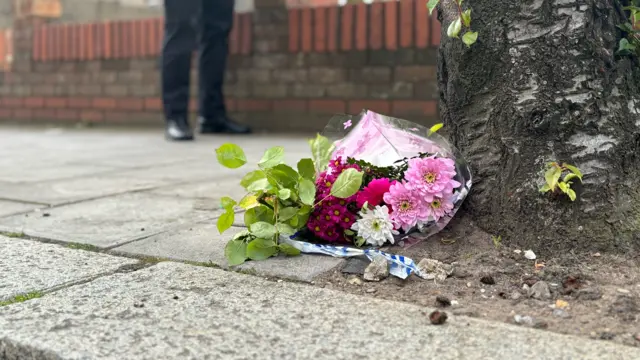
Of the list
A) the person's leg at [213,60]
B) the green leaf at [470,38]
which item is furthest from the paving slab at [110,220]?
the person's leg at [213,60]

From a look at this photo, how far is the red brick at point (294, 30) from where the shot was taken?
5105 mm

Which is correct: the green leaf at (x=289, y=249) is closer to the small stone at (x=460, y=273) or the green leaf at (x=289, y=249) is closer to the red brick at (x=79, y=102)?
the small stone at (x=460, y=273)

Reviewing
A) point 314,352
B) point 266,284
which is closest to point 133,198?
point 266,284

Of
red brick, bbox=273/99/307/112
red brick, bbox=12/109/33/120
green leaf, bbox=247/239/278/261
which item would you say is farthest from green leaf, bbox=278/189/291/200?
red brick, bbox=12/109/33/120

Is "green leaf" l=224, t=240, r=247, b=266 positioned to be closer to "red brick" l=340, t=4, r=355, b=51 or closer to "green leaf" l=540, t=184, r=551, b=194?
"green leaf" l=540, t=184, r=551, b=194

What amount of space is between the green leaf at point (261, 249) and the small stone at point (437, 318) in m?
0.50

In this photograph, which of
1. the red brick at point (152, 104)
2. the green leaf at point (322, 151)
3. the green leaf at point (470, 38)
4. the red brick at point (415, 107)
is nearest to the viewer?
the green leaf at point (470, 38)

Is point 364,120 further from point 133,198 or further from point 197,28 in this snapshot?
point 197,28

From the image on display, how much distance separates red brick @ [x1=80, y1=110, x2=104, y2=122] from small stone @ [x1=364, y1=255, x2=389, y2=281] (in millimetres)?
5509

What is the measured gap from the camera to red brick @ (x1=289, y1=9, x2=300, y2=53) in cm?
511

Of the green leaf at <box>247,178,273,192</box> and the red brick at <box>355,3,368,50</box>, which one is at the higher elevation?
the red brick at <box>355,3,368,50</box>

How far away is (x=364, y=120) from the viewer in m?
1.74

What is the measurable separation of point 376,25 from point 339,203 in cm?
344

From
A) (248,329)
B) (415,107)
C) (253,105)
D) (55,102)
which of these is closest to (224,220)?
(248,329)
